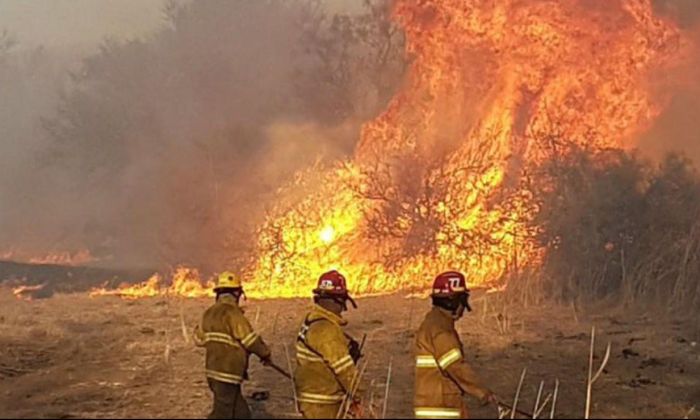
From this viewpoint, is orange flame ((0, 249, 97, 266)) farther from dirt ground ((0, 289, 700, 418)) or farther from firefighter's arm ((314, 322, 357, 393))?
firefighter's arm ((314, 322, 357, 393))

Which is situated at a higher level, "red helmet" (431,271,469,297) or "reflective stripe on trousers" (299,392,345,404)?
"red helmet" (431,271,469,297)

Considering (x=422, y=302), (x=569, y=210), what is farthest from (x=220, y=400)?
(x=569, y=210)

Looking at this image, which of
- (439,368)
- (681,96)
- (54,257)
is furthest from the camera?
(54,257)

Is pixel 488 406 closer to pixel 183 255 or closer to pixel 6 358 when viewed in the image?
pixel 6 358

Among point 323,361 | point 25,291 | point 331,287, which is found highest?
point 25,291

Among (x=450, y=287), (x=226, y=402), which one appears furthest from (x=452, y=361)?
(x=226, y=402)

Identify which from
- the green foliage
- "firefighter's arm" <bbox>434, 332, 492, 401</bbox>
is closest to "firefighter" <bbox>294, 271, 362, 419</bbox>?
"firefighter's arm" <bbox>434, 332, 492, 401</bbox>

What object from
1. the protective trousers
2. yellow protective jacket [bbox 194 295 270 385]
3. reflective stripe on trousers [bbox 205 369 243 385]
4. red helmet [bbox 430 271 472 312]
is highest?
red helmet [bbox 430 271 472 312]

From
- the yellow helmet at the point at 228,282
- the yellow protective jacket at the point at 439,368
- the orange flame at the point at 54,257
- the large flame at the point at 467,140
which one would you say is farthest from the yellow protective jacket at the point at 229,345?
the orange flame at the point at 54,257

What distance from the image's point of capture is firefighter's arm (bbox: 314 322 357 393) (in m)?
8.29

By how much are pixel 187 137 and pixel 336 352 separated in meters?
28.4

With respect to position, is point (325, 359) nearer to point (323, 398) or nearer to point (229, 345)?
point (323, 398)

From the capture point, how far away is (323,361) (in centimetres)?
837

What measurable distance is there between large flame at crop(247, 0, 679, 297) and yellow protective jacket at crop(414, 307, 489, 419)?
40.1ft
